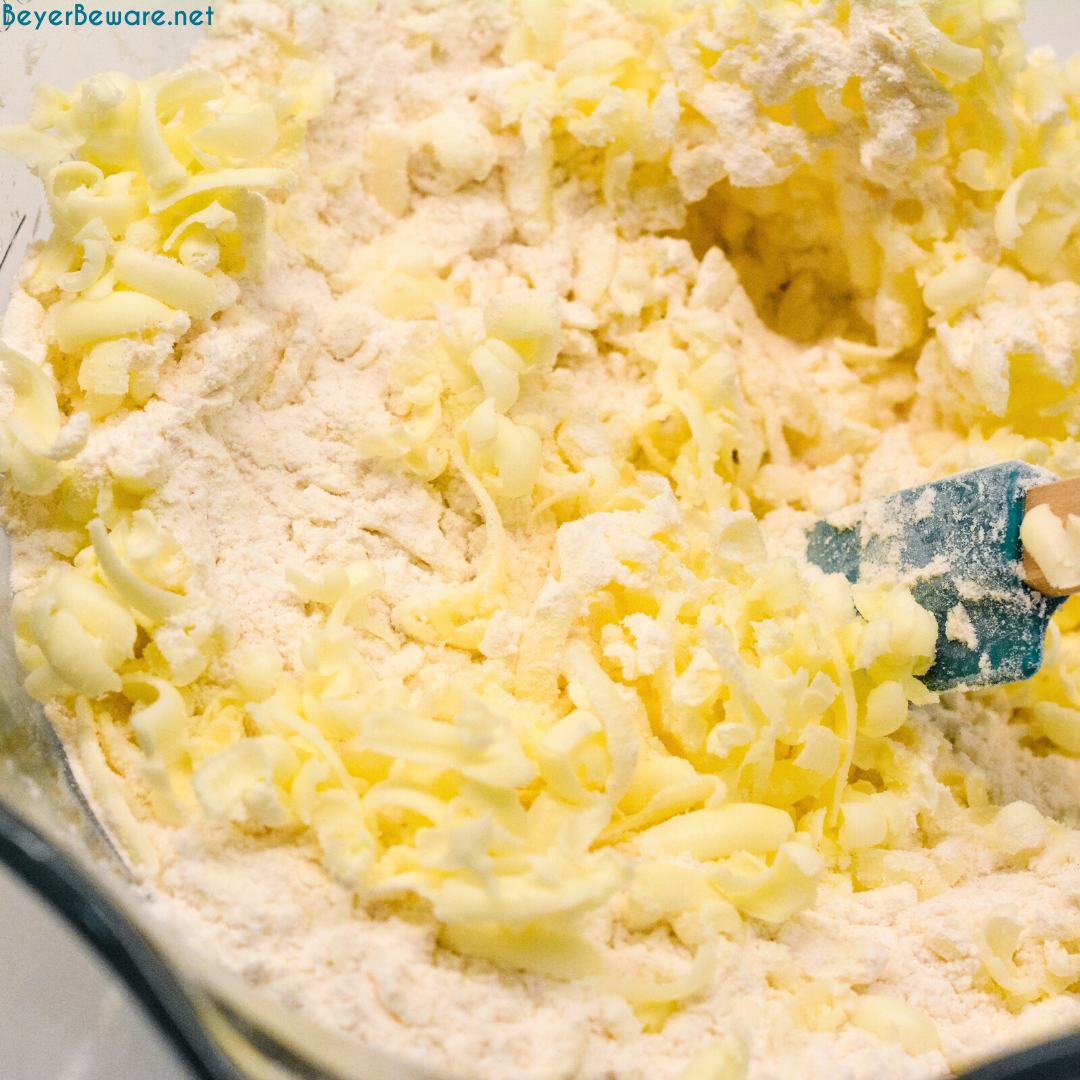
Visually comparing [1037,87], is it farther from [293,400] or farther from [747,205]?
[293,400]

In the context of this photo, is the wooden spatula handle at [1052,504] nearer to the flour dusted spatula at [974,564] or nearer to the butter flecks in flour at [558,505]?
the flour dusted spatula at [974,564]

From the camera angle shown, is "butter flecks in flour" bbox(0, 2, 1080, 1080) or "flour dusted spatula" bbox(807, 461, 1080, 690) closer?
"butter flecks in flour" bbox(0, 2, 1080, 1080)

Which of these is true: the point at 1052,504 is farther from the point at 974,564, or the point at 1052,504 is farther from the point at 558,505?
the point at 558,505

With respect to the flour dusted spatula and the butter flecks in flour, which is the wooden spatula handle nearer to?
the flour dusted spatula

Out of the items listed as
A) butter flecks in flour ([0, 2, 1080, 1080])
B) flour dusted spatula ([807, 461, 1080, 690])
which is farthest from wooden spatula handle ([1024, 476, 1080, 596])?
butter flecks in flour ([0, 2, 1080, 1080])

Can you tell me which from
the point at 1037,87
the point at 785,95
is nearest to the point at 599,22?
the point at 785,95

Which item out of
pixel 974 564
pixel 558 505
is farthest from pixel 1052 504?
pixel 558 505
